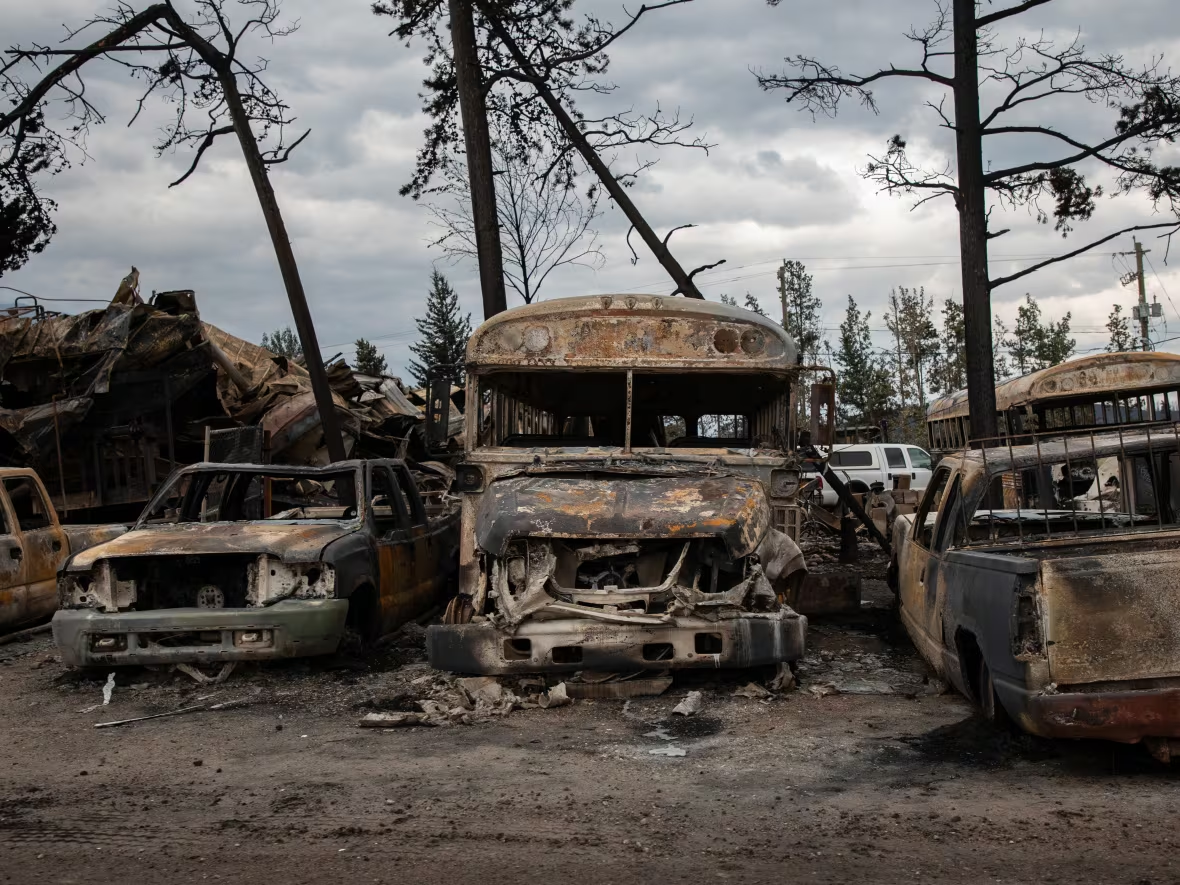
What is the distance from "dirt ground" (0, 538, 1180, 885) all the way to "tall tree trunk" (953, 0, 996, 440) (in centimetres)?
599

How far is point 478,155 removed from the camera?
1479 centimetres

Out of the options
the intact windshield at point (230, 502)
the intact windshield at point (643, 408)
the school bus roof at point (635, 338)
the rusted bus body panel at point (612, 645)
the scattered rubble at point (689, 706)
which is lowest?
the scattered rubble at point (689, 706)

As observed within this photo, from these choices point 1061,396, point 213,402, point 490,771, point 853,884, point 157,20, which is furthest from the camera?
point 213,402

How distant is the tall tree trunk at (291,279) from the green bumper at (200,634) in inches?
272

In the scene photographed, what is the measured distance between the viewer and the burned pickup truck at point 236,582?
22.9ft

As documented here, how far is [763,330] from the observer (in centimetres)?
816

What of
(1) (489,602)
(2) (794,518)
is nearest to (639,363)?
(2) (794,518)

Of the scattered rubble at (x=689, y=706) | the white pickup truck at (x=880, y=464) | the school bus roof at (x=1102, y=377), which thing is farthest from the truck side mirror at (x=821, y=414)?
the white pickup truck at (x=880, y=464)

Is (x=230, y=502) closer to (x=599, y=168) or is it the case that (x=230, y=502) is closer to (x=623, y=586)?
(x=623, y=586)

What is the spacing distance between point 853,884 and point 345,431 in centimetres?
1551

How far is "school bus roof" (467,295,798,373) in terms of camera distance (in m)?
7.94

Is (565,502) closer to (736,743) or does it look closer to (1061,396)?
(736,743)

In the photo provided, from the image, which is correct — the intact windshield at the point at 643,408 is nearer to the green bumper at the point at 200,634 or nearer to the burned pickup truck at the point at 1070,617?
the green bumper at the point at 200,634

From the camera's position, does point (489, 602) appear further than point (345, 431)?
No
